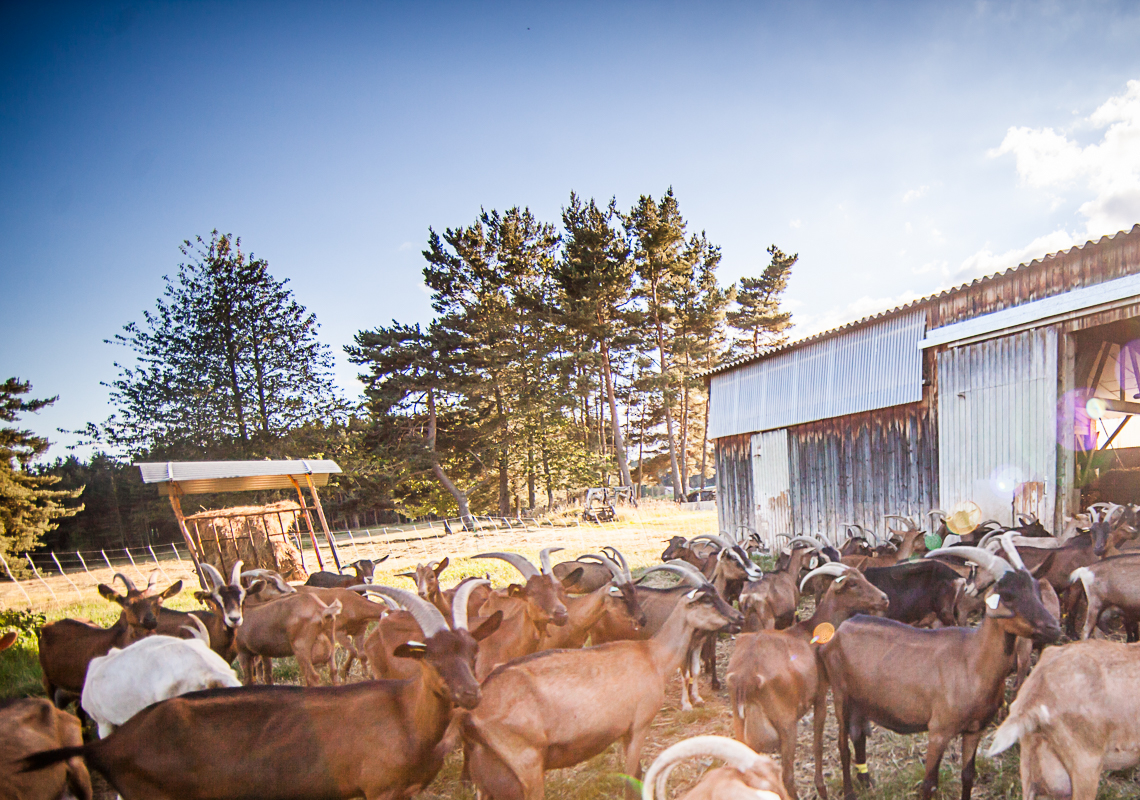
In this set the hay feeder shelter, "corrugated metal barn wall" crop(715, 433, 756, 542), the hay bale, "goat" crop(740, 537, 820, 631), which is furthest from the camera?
"corrugated metal barn wall" crop(715, 433, 756, 542)

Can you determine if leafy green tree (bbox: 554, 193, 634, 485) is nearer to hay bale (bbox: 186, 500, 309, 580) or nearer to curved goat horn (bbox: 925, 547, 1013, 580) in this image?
hay bale (bbox: 186, 500, 309, 580)

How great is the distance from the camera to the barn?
371 inches

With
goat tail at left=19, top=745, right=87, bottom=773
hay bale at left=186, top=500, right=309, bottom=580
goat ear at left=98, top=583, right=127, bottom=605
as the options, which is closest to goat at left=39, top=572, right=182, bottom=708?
goat ear at left=98, top=583, right=127, bottom=605

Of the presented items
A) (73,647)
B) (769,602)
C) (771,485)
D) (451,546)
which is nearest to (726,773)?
(769,602)

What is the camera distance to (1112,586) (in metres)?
5.71

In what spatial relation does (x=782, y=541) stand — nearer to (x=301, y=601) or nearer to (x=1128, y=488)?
(x=1128, y=488)

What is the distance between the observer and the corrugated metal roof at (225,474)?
12.7 metres

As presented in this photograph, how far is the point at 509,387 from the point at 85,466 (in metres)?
36.9

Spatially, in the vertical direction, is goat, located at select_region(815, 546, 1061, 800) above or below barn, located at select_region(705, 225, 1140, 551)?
below

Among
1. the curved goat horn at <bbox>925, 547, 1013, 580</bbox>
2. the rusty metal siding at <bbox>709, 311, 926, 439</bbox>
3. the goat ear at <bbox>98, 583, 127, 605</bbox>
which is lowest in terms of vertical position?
the goat ear at <bbox>98, 583, 127, 605</bbox>

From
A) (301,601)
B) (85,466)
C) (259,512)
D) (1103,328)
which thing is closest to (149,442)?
(85,466)

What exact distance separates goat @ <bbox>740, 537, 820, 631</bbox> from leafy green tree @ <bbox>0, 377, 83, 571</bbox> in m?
30.6

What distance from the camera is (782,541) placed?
1472 cm

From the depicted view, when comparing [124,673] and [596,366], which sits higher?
[596,366]
